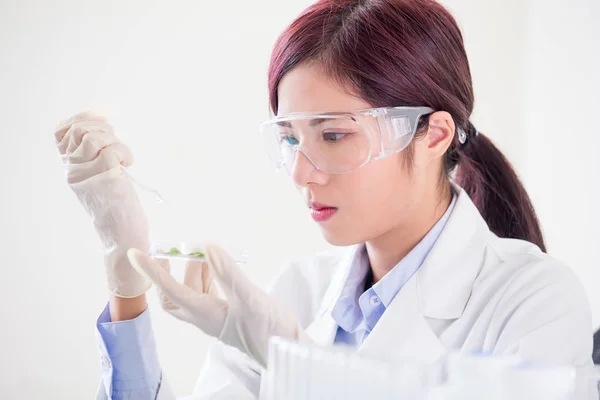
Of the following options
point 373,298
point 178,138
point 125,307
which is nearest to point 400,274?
point 373,298

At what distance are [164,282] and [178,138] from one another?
65.8 inches

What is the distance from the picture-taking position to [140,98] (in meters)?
2.70

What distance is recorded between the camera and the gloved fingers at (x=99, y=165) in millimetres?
1378

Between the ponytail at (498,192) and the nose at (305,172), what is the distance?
1.56ft

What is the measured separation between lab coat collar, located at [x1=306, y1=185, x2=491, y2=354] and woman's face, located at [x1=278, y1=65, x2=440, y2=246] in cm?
12

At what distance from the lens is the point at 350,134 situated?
1.32m

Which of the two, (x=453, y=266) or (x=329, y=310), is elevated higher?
(x=453, y=266)

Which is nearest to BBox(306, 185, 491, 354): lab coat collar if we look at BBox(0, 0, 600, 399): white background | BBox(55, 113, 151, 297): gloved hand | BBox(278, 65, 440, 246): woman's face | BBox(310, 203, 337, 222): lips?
BBox(278, 65, 440, 246): woman's face

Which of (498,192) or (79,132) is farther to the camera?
(498,192)

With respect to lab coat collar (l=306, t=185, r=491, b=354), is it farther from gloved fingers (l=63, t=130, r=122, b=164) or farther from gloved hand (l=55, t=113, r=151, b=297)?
gloved fingers (l=63, t=130, r=122, b=164)

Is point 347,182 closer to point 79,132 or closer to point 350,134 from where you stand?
point 350,134

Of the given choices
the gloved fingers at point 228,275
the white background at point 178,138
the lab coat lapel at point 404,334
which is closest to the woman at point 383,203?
the lab coat lapel at point 404,334

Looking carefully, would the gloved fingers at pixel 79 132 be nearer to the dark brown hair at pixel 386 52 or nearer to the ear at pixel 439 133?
the dark brown hair at pixel 386 52

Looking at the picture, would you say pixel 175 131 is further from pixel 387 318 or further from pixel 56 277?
pixel 387 318
